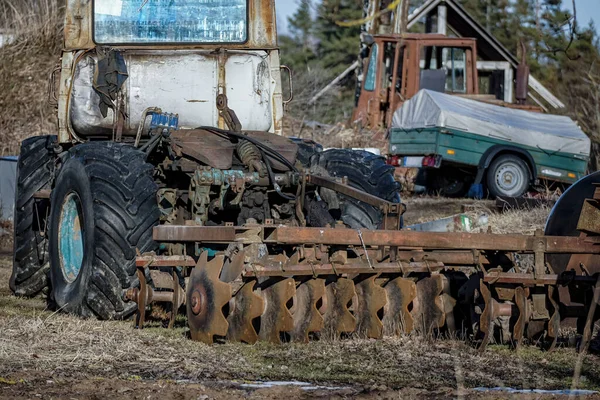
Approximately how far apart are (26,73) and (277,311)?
40.5ft

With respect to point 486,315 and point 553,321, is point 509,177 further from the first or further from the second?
point 486,315

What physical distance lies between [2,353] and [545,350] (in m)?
3.23

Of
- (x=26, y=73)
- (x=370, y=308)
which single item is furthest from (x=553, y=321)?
(x=26, y=73)

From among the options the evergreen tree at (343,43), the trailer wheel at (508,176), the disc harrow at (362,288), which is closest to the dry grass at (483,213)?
the trailer wheel at (508,176)

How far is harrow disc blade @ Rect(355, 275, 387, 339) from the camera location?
21.8 feet

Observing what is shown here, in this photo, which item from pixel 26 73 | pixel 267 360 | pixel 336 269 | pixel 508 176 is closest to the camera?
pixel 267 360

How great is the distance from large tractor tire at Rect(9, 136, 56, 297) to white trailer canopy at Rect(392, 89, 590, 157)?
1006 cm

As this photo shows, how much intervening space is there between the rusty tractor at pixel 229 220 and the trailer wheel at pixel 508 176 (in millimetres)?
8532

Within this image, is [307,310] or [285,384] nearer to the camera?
[285,384]

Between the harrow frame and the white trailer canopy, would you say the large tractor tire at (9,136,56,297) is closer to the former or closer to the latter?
the harrow frame

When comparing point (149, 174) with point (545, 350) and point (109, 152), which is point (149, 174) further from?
point (545, 350)

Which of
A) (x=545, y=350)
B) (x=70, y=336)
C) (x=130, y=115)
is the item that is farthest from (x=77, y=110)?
(x=545, y=350)

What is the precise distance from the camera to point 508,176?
1847 centimetres

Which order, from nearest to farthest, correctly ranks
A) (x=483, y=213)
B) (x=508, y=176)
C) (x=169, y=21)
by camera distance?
1. (x=169, y=21)
2. (x=483, y=213)
3. (x=508, y=176)
